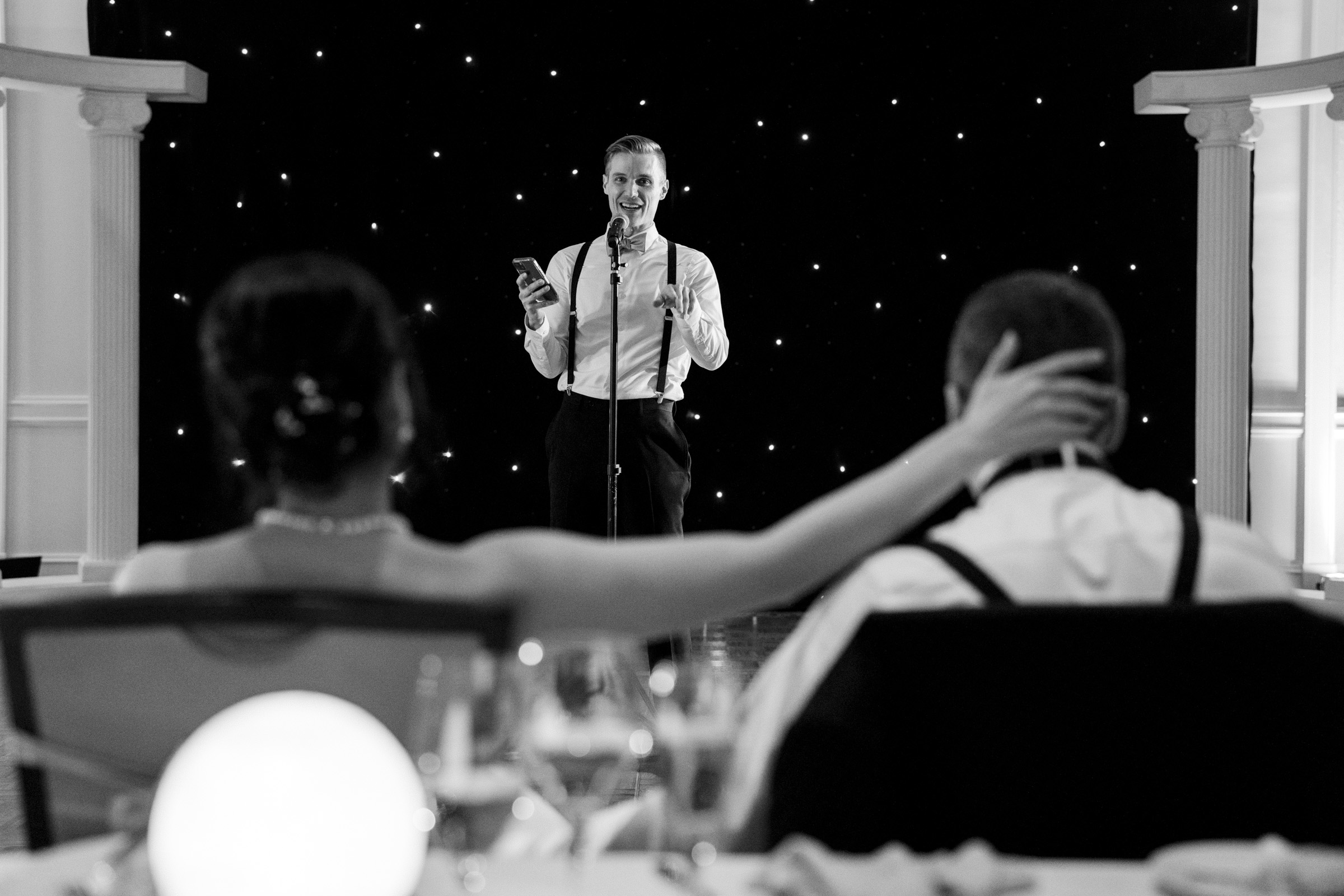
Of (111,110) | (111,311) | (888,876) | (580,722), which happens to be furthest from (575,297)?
(888,876)

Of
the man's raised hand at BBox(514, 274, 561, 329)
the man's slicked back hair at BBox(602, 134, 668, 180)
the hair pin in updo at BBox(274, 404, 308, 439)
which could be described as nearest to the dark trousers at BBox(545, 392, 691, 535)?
the man's raised hand at BBox(514, 274, 561, 329)

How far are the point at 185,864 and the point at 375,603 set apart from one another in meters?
0.20

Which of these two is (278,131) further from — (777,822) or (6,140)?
(777,822)

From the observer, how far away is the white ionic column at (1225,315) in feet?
17.3

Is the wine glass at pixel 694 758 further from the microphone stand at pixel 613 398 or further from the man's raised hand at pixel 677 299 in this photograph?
the man's raised hand at pixel 677 299

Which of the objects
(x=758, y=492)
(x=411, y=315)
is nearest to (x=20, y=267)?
(x=411, y=315)

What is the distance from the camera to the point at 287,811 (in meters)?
0.79

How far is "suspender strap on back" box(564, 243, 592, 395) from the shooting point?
419 centimetres

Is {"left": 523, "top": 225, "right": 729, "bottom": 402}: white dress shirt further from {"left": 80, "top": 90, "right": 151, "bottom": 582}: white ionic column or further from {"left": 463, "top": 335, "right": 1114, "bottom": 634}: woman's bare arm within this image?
{"left": 463, "top": 335, "right": 1114, "bottom": 634}: woman's bare arm

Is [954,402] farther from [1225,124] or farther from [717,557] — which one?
[1225,124]

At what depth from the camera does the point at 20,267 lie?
6523mm

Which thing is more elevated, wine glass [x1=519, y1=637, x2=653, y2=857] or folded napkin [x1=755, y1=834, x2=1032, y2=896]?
wine glass [x1=519, y1=637, x2=653, y2=857]

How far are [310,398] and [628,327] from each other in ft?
10.5

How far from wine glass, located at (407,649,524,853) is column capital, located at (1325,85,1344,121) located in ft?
16.2
